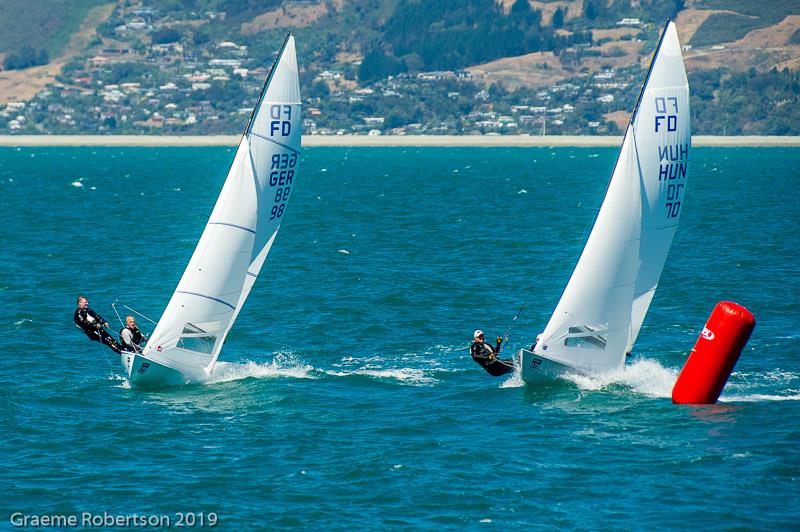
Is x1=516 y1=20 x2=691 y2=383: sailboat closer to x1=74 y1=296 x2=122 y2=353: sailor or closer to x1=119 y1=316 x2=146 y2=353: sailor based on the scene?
x1=119 y1=316 x2=146 y2=353: sailor

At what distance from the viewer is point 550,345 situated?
30.9 m

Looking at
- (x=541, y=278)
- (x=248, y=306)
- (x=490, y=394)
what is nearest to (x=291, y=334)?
(x=248, y=306)

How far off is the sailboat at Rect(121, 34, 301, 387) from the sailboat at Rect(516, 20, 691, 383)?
7934 mm

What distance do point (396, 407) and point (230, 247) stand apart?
249 inches

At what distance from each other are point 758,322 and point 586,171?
105 m

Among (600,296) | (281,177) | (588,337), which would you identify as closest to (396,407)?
(588,337)

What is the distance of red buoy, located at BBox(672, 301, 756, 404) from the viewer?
90.6 feet

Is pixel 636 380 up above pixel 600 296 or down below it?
below

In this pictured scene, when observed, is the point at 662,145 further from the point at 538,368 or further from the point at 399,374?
the point at 399,374

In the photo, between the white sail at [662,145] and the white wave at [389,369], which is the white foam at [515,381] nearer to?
the white wave at [389,369]

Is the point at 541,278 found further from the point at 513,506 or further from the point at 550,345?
the point at 513,506

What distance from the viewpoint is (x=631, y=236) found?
3056 cm

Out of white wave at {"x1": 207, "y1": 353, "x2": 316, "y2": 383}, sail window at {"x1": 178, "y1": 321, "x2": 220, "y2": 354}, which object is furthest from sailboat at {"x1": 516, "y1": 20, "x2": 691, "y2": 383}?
sail window at {"x1": 178, "y1": 321, "x2": 220, "y2": 354}

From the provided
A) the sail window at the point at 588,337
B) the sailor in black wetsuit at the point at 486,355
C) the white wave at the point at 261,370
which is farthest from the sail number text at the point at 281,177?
the sail window at the point at 588,337
